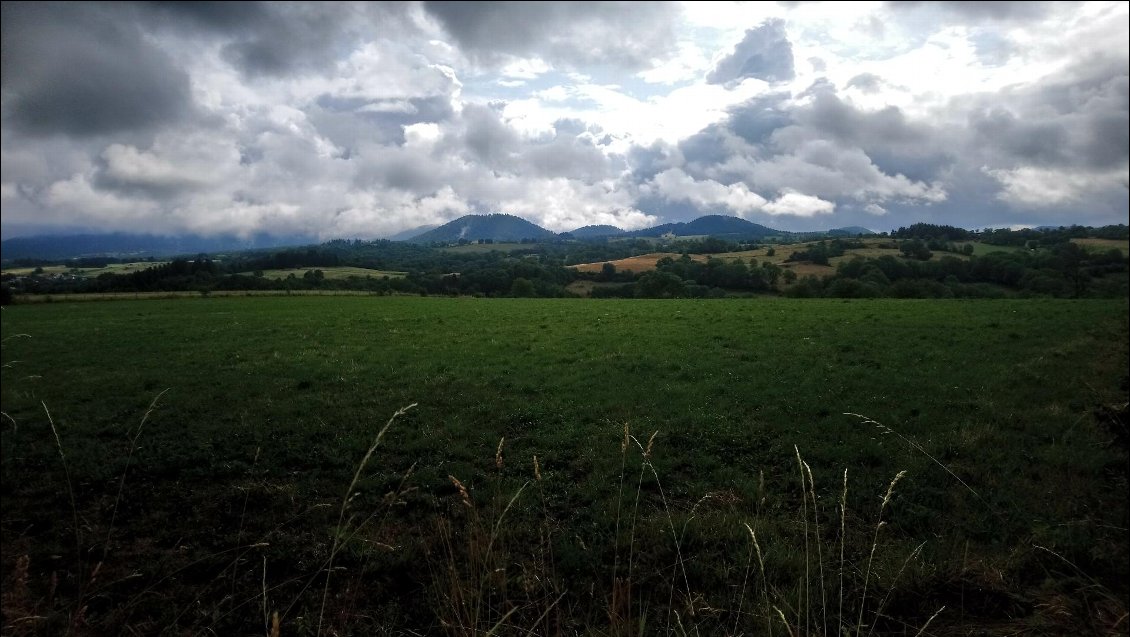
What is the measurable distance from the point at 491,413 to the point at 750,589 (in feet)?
25.3

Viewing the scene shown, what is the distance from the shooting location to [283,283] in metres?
83.8

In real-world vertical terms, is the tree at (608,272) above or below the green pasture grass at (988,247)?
below

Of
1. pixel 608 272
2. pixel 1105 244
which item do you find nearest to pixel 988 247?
pixel 1105 244

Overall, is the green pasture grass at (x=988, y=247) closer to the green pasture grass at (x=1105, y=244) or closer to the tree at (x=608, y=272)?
the green pasture grass at (x=1105, y=244)

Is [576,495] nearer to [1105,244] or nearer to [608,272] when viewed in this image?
[608,272]

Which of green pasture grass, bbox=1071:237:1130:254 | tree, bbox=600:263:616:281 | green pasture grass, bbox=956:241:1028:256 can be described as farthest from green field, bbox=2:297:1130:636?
green pasture grass, bbox=956:241:1028:256

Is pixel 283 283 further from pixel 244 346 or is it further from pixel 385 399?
pixel 385 399

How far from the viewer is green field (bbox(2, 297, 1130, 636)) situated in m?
5.23

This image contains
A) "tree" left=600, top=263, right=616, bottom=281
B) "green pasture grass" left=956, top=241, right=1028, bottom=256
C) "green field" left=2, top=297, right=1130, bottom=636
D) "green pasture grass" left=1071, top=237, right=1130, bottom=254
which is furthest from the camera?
"green pasture grass" left=956, top=241, right=1028, bottom=256

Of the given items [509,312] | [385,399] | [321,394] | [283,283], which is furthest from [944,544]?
[283,283]

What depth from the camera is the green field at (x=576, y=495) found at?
5.23 meters

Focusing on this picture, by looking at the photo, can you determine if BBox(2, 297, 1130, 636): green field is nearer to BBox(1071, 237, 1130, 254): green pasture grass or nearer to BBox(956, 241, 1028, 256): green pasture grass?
BBox(1071, 237, 1130, 254): green pasture grass

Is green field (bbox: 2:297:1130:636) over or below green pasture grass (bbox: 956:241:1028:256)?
below

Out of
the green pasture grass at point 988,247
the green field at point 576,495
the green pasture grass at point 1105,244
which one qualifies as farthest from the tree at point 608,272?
the green pasture grass at point 1105,244
